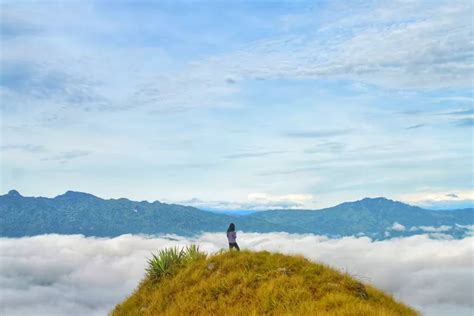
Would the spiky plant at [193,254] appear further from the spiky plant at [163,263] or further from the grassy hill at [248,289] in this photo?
the spiky plant at [163,263]

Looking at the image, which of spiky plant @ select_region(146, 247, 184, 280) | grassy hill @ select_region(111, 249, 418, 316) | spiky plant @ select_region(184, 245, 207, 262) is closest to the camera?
grassy hill @ select_region(111, 249, 418, 316)

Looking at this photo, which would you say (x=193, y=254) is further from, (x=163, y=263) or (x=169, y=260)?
(x=163, y=263)

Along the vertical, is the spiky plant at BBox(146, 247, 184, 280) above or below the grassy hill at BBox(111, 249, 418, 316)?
above

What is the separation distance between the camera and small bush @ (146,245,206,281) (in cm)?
3005

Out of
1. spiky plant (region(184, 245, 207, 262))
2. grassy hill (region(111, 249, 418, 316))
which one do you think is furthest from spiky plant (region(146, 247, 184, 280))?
spiky plant (region(184, 245, 207, 262))

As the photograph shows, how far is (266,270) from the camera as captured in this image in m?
26.3

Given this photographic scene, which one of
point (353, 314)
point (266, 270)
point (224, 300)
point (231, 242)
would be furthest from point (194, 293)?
point (353, 314)

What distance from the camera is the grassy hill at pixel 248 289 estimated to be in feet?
70.1

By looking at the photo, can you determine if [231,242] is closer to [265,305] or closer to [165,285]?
[165,285]

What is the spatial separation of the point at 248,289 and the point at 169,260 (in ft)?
26.3

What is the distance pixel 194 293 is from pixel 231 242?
7630 millimetres

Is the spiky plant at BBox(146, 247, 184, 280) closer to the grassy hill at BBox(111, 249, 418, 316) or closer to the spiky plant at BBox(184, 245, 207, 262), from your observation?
the grassy hill at BBox(111, 249, 418, 316)

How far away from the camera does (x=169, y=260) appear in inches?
1216

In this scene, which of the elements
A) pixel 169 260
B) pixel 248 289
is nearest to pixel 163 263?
pixel 169 260
